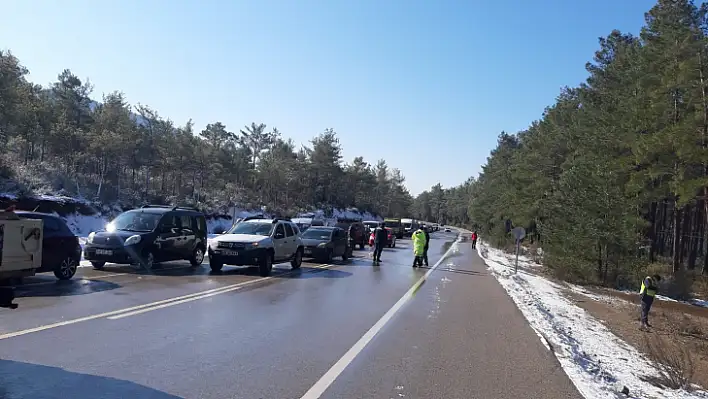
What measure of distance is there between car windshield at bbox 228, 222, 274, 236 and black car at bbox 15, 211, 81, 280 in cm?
575

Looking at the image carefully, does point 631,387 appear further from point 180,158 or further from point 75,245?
point 180,158

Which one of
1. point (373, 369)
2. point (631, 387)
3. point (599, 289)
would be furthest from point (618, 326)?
point (599, 289)

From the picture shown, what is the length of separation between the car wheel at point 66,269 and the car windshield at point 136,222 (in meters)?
2.94

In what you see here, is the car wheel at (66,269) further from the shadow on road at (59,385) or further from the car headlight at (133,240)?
the shadow on road at (59,385)

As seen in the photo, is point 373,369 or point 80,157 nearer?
point 373,369

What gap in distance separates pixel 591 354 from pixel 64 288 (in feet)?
34.3

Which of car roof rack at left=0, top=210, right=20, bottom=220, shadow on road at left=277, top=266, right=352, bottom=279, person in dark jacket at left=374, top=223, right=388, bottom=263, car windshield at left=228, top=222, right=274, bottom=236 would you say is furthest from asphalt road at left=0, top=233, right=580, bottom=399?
person in dark jacket at left=374, top=223, right=388, bottom=263

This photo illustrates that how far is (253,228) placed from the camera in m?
18.6

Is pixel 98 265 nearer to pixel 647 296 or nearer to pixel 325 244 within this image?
pixel 325 244

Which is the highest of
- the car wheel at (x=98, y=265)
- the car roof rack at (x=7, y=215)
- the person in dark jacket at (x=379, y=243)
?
the car roof rack at (x=7, y=215)

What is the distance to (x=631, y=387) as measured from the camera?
655 centimetres

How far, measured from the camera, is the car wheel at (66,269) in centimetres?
1283

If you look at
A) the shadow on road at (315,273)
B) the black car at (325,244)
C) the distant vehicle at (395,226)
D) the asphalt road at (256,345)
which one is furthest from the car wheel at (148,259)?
the distant vehicle at (395,226)

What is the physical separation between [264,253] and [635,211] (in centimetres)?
1763
